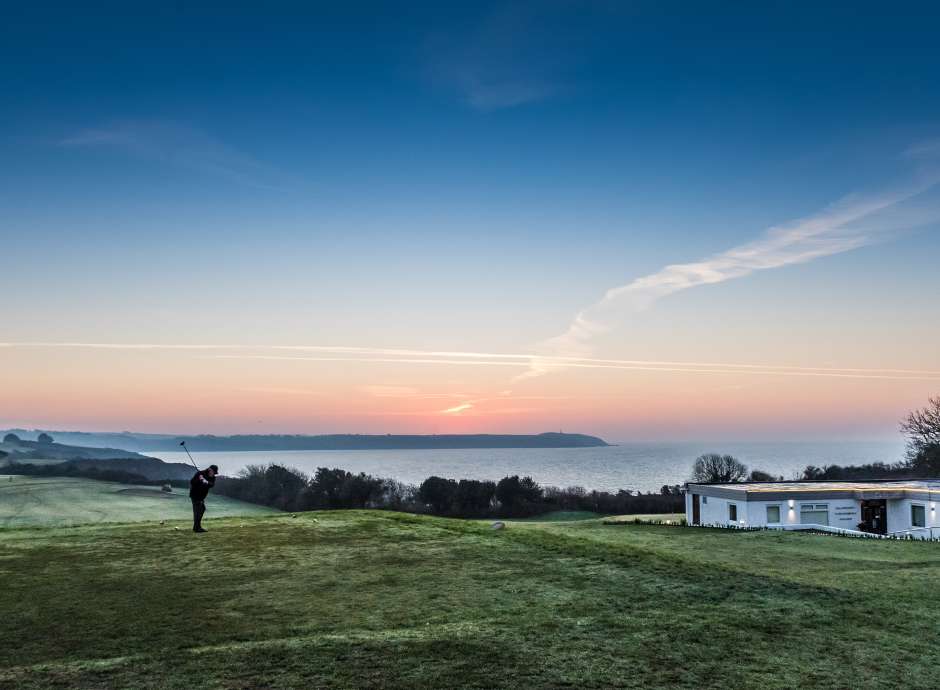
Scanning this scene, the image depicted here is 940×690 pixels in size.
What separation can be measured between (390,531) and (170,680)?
10108mm

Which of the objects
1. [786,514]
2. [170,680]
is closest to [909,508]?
[786,514]

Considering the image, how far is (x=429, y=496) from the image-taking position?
8662 cm

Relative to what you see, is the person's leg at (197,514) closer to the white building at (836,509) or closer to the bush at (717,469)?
the white building at (836,509)

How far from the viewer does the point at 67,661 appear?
7.92 m

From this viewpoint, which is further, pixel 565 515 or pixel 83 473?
pixel 565 515

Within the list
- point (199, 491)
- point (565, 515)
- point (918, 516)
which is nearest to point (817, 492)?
point (918, 516)

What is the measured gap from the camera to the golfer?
17.1 metres

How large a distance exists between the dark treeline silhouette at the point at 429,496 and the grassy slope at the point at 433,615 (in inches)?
2480

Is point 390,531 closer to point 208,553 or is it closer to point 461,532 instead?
point 461,532

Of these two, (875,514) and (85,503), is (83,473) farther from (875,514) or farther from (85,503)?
(875,514)

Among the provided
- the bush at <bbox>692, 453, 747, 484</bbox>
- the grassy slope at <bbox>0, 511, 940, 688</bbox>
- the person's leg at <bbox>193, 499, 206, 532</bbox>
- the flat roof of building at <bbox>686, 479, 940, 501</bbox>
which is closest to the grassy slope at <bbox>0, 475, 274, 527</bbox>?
the person's leg at <bbox>193, 499, 206, 532</bbox>

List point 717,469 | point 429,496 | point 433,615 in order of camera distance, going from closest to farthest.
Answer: point 433,615 < point 429,496 < point 717,469

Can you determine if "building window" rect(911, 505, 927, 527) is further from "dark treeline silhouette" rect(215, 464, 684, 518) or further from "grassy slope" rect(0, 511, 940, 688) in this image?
"dark treeline silhouette" rect(215, 464, 684, 518)

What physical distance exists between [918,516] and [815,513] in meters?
5.73
